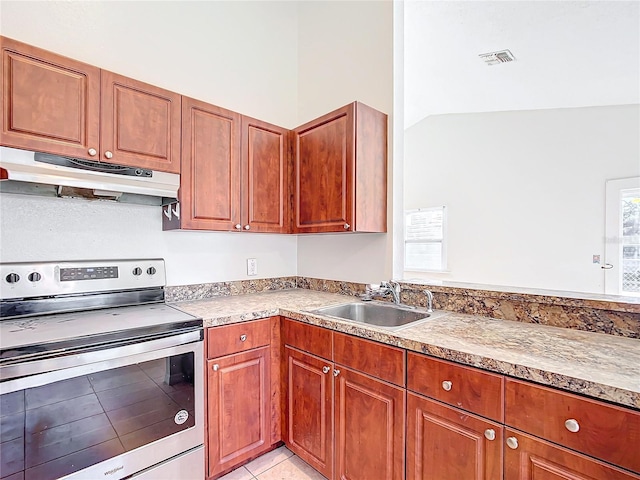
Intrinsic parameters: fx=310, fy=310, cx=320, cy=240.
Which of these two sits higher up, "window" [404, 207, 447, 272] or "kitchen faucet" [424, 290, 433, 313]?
"window" [404, 207, 447, 272]

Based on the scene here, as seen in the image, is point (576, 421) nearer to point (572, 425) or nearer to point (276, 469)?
point (572, 425)

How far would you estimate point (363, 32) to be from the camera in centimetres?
233

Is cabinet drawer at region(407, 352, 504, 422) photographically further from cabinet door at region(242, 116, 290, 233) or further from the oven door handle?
cabinet door at region(242, 116, 290, 233)

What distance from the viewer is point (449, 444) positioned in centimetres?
113

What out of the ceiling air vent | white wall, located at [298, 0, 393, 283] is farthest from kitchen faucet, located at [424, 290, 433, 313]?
the ceiling air vent

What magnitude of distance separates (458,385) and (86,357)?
1.42 m

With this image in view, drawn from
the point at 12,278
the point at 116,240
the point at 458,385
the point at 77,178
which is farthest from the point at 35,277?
the point at 458,385

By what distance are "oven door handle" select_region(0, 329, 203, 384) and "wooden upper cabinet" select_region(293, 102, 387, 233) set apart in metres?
1.09

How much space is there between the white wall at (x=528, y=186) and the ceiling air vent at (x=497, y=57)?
1.45 metres

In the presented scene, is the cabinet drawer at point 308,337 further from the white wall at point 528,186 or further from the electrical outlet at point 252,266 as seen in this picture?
the white wall at point 528,186

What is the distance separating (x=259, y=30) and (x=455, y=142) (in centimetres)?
345

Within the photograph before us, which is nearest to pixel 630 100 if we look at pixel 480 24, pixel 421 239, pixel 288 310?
pixel 480 24

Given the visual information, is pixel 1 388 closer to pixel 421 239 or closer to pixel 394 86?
pixel 394 86

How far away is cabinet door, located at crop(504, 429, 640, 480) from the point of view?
84cm
